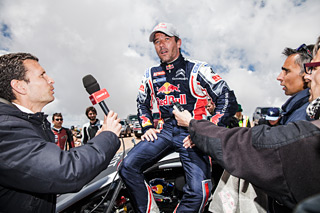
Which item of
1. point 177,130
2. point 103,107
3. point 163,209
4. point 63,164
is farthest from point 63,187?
point 163,209

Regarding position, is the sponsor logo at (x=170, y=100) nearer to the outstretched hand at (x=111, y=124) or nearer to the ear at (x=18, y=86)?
the outstretched hand at (x=111, y=124)

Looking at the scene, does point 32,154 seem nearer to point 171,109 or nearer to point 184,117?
point 184,117

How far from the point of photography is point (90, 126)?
20.9 feet

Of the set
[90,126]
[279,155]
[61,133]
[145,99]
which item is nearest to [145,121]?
[145,99]

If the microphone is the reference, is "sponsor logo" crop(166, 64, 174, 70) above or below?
above

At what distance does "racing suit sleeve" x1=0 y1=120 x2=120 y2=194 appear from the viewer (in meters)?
1.02

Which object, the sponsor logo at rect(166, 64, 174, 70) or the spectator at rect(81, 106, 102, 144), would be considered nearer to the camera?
the sponsor logo at rect(166, 64, 174, 70)

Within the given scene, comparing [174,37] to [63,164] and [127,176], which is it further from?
[63,164]

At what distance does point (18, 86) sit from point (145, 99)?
59.8 inches

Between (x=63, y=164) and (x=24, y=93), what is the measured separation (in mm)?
845

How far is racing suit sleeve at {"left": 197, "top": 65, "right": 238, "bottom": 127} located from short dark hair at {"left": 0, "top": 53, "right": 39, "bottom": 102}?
1842 mm

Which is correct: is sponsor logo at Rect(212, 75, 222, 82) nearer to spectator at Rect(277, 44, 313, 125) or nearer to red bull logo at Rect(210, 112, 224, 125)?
red bull logo at Rect(210, 112, 224, 125)

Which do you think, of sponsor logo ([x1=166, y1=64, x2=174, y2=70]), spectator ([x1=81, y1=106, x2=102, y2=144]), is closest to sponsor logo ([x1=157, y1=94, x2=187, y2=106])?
sponsor logo ([x1=166, y1=64, x2=174, y2=70])

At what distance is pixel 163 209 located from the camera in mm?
2408
